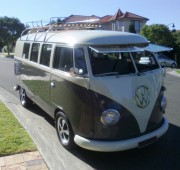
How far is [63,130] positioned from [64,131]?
0.05m

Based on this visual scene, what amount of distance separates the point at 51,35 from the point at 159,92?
261 centimetres

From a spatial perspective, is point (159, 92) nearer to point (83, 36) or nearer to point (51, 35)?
point (83, 36)

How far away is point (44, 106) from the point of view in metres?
7.23

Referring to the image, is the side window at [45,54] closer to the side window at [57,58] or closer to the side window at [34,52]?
the side window at [57,58]

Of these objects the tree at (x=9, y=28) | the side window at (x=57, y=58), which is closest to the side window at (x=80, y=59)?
the side window at (x=57, y=58)

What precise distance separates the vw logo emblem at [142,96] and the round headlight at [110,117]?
0.45m

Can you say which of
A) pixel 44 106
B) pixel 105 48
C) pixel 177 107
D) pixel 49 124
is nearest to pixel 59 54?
pixel 105 48

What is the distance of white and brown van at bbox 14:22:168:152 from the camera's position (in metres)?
5.19

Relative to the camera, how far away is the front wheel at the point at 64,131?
5852 millimetres

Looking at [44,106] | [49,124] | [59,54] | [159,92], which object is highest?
[59,54]

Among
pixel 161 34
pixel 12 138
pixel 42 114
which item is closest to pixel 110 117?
pixel 12 138

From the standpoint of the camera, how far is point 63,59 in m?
5.96

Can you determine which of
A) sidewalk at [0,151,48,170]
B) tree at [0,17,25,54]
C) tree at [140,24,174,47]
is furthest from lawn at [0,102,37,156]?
tree at [0,17,25,54]

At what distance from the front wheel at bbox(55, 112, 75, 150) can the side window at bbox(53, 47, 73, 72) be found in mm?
889
